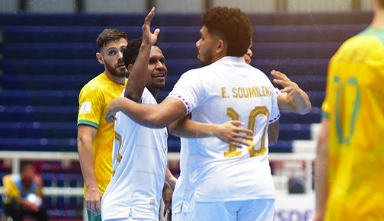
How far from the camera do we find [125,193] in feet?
20.7

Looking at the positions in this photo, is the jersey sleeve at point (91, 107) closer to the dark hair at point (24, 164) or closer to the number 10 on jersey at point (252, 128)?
the number 10 on jersey at point (252, 128)

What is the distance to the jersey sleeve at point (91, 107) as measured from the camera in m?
7.48

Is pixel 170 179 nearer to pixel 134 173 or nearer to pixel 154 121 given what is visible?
pixel 134 173

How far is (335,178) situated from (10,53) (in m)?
17.6

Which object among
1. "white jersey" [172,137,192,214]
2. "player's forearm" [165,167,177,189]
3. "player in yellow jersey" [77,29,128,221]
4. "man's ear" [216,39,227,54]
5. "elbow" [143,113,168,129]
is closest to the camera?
"elbow" [143,113,168,129]

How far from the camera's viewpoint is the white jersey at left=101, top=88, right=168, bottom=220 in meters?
6.30

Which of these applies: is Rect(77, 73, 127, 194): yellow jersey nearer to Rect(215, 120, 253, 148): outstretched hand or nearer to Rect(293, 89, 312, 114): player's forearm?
Rect(293, 89, 312, 114): player's forearm

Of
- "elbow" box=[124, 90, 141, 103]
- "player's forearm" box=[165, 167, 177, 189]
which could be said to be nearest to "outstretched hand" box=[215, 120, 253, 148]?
→ "elbow" box=[124, 90, 141, 103]

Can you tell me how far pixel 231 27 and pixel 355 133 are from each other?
1.83 metres

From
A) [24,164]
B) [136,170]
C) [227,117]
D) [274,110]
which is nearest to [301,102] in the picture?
[274,110]

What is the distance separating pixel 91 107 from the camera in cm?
752

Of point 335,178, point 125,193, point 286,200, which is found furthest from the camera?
point 286,200

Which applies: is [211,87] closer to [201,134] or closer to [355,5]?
[201,134]

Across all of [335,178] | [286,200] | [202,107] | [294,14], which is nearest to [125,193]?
[202,107]
